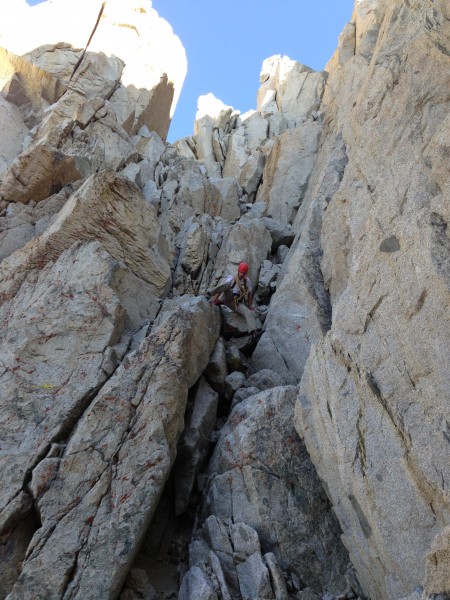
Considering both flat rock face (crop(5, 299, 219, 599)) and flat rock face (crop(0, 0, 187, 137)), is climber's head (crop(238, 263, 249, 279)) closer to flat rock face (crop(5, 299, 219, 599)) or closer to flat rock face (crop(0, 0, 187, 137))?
flat rock face (crop(5, 299, 219, 599))

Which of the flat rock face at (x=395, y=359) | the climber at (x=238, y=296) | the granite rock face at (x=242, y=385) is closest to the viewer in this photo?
the flat rock face at (x=395, y=359)

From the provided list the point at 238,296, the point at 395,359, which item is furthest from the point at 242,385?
the point at 395,359

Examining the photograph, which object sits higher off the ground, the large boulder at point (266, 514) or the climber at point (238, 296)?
the climber at point (238, 296)

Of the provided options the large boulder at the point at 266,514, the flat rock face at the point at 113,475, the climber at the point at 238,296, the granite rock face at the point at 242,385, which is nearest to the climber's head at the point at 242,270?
the climber at the point at 238,296

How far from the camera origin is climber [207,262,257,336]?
18.3 meters

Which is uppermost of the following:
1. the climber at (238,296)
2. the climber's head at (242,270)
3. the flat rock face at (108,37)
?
the flat rock face at (108,37)

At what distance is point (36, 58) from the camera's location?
101 feet

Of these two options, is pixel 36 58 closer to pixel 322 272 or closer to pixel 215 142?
pixel 215 142

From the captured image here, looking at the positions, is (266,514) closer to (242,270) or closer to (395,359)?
(395,359)

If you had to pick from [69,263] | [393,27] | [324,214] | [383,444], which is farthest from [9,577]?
[393,27]

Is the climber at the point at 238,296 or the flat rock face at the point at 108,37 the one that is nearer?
the climber at the point at 238,296

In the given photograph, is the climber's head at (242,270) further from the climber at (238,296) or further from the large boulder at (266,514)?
the large boulder at (266,514)

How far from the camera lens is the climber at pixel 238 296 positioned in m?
18.3

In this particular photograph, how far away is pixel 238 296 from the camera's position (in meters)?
18.8
